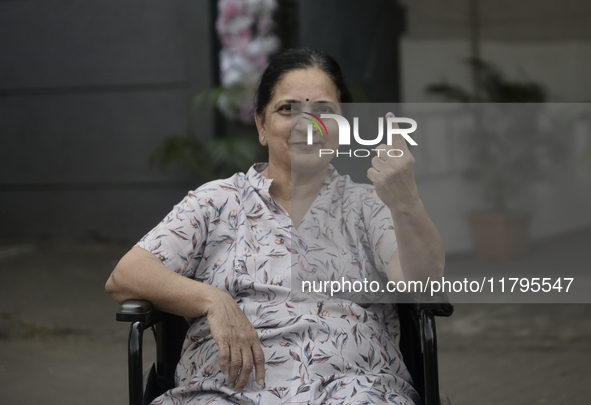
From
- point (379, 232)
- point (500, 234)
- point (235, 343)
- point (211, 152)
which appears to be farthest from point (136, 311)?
point (500, 234)

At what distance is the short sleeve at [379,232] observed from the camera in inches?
65.3

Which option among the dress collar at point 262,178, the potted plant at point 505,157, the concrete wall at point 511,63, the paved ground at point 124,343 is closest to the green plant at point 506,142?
the potted plant at point 505,157

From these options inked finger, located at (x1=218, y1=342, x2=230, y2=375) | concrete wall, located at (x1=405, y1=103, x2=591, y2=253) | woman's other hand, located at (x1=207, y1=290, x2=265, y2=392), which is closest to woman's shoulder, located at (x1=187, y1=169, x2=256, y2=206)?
woman's other hand, located at (x1=207, y1=290, x2=265, y2=392)

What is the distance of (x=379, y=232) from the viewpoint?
5.57ft

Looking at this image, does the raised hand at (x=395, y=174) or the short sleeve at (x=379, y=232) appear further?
the short sleeve at (x=379, y=232)

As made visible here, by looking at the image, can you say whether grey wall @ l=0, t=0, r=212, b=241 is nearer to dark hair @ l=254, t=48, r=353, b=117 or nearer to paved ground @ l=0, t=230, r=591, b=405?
paved ground @ l=0, t=230, r=591, b=405

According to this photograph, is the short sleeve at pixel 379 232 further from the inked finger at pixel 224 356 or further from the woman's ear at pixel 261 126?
the inked finger at pixel 224 356

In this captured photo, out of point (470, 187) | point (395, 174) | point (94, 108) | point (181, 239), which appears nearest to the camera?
point (395, 174)

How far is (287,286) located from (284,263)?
0.07 m

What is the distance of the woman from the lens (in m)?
1.52

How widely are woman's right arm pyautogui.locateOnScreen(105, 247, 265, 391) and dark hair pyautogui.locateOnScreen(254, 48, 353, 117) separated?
62cm

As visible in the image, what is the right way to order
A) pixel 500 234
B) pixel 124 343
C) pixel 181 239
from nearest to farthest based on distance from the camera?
1. pixel 181 239
2. pixel 124 343
3. pixel 500 234

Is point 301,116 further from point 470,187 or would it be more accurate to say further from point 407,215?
point 470,187

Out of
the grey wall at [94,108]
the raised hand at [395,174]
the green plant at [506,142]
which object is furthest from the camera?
the grey wall at [94,108]
